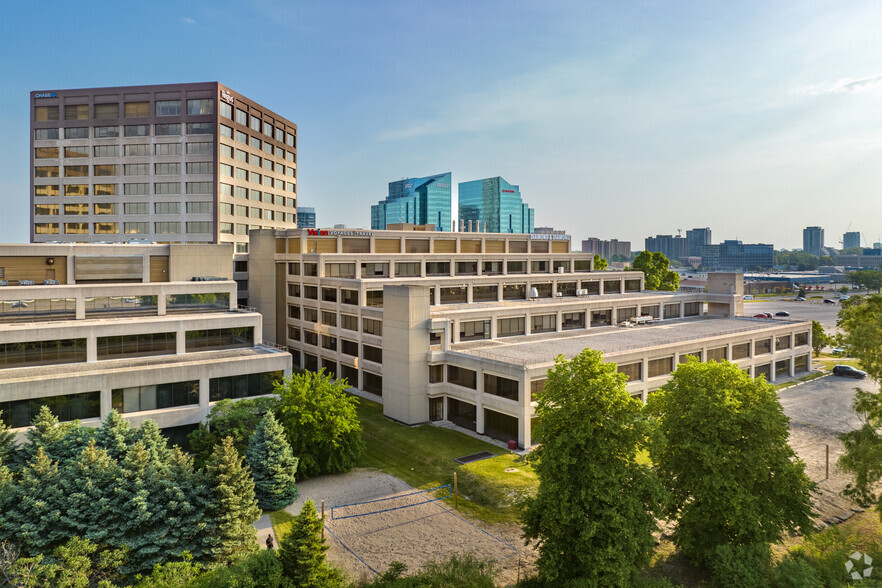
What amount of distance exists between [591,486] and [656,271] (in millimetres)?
93248

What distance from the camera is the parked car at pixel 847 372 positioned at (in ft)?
253

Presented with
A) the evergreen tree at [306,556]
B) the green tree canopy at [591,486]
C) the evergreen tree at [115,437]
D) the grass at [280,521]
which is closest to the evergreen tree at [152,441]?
the evergreen tree at [115,437]

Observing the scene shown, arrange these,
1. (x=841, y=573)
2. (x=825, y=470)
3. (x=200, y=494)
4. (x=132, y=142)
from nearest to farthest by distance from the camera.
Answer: (x=841, y=573) < (x=200, y=494) < (x=825, y=470) < (x=132, y=142)

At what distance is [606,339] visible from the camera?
6562 centimetres

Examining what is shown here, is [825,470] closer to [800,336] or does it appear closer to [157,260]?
[800,336]

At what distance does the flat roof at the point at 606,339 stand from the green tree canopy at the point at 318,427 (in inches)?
633

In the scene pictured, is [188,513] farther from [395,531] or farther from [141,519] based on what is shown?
[395,531]

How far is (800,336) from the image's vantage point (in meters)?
81.6

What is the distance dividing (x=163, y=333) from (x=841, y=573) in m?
50.6

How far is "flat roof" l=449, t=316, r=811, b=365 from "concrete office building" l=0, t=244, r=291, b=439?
21532 mm

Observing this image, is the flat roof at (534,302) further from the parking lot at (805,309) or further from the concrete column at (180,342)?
the parking lot at (805,309)

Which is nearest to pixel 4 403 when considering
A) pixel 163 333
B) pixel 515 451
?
pixel 163 333

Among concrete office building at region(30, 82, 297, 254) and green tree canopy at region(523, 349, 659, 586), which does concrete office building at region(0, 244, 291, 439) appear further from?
concrete office building at region(30, 82, 297, 254)

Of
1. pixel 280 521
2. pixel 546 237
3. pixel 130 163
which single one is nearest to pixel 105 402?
pixel 280 521
